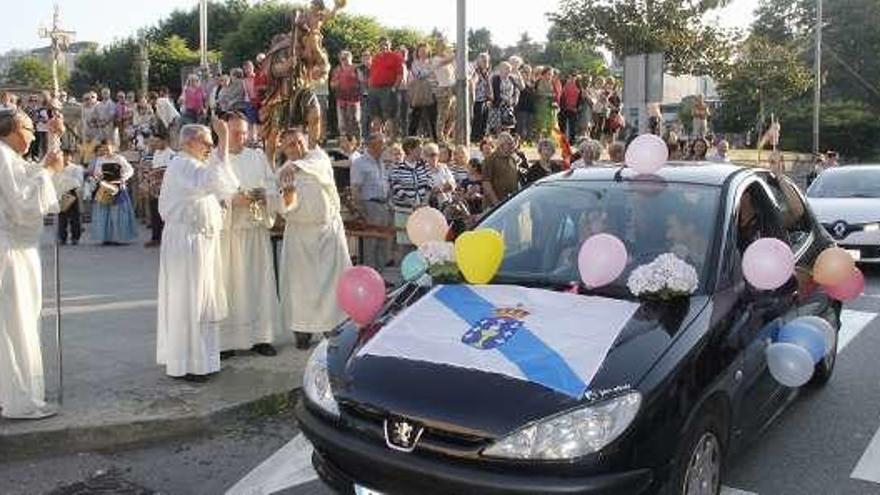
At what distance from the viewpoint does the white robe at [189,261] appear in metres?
6.15

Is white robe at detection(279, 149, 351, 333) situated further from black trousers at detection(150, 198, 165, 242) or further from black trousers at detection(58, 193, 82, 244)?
black trousers at detection(58, 193, 82, 244)

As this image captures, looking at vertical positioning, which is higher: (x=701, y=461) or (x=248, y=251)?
(x=248, y=251)

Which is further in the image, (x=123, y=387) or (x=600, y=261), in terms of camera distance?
(x=123, y=387)

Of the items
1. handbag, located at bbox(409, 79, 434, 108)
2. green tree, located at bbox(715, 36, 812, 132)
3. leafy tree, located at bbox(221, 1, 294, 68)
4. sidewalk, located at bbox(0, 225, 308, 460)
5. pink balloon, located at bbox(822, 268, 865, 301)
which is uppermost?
leafy tree, located at bbox(221, 1, 294, 68)

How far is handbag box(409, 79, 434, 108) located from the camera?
16.3 meters

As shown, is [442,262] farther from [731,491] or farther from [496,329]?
[731,491]

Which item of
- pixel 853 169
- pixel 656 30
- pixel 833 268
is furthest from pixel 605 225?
pixel 656 30

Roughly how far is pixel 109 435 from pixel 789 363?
3843mm

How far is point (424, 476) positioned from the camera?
3480 mm

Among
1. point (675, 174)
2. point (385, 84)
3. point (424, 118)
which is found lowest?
point (675, 174)

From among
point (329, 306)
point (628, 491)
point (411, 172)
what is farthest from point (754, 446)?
point (411, 172)

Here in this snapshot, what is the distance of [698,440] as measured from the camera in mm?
3832

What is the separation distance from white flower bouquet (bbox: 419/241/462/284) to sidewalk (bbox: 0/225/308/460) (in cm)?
182

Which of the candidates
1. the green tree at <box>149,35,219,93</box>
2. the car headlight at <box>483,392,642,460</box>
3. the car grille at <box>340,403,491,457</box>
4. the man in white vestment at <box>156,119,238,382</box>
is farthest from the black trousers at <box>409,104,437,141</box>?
the green tree at <box>149,35,219,93</box>
